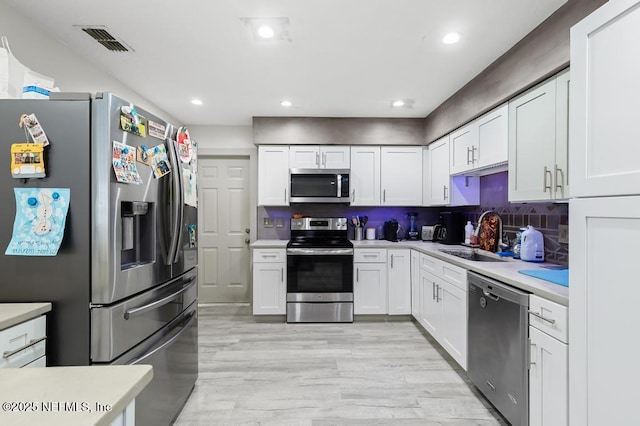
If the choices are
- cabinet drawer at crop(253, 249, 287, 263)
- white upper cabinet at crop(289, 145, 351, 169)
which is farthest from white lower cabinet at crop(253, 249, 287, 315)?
white upper cabinet at crop(289, 145, 351, 169)

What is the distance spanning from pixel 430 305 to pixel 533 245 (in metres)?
1.12

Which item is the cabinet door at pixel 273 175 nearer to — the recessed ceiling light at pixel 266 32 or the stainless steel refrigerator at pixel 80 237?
the recessed ceiling light at pixel 266 32

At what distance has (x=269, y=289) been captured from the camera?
3549 millimetres

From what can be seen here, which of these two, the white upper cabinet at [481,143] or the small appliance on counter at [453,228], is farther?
the small appliance on counter at [453,228]

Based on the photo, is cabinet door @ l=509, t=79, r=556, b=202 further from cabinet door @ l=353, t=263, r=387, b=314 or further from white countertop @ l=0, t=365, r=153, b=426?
white countertop @ l=0, t=365, r=153, b=426

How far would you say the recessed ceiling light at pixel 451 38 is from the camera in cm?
201

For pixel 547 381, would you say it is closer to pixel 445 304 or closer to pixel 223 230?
pixel 445 304

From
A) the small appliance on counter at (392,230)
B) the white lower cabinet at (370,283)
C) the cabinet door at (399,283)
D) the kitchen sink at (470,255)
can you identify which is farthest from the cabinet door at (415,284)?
the kitchen sink at (470,255)

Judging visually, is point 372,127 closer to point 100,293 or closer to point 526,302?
point 526,302

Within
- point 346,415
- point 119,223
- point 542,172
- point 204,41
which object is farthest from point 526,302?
point 204,41

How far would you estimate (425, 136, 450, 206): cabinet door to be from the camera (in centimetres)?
330

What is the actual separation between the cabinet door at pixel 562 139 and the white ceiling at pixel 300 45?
1.49 ft

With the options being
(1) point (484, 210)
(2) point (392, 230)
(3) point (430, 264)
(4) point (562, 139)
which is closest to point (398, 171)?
(2) point (392, 230)

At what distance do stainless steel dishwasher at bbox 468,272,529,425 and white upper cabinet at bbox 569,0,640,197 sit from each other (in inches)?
Answer: 30.5
